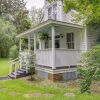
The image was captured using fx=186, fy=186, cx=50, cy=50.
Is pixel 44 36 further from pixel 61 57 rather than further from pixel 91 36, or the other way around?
pixel 61 57

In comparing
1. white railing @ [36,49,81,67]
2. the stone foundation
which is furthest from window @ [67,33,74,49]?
the stone foundation

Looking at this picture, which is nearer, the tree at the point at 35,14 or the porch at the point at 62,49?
the porch at the point at 62,49

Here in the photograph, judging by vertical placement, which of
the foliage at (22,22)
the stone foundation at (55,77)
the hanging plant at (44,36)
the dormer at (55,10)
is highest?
the foliage at (22,22)

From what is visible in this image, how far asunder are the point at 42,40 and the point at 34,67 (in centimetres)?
589

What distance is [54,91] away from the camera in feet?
28.4

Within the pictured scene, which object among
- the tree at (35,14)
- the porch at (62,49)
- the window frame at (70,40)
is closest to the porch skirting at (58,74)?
the porch at (62,49)

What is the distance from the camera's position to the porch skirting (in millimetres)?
11323

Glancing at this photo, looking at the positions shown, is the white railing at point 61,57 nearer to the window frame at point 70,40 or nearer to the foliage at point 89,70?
the window frame at point 70,40

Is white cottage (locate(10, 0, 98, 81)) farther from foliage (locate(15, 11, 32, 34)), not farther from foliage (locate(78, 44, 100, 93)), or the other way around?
foliage (locate(15, 11, 32, 34))

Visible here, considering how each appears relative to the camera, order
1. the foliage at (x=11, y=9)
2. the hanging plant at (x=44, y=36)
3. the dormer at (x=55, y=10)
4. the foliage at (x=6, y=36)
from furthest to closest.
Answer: the foliage at (x=11, y=9) → the foliage at (x=6, y=36) → the hanging plant at (x=44, y=36) → the dormer at (x=55, y=10)

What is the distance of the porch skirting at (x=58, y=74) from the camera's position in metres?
11.3

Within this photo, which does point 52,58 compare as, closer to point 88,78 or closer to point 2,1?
point 88,78

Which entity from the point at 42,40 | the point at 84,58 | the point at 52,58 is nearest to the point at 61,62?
the point at 52,58

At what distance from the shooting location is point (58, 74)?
11.5 m
